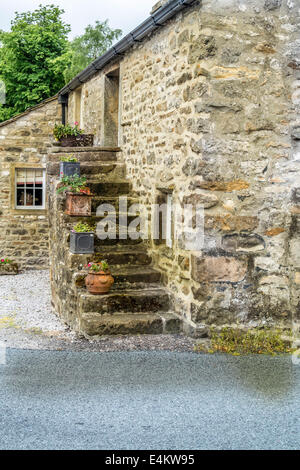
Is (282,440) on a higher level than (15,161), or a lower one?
lower

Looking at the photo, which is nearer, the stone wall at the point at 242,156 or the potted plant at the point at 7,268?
the stone wall at the point at 242,156

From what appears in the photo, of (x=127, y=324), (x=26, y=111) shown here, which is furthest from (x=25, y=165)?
(x=127, y=324)

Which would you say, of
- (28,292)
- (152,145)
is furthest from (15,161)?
(152,145)

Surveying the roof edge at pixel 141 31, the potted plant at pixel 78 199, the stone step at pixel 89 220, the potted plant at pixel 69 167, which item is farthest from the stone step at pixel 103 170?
the roof edge at pixel 141 31

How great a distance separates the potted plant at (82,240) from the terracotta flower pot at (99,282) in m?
0.80

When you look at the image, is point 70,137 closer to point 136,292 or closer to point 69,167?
point 69,167

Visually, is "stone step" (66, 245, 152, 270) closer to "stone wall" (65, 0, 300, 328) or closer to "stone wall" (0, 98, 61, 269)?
"stone wall" (65, 0, 300, 328)

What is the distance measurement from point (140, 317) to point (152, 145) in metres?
2.51

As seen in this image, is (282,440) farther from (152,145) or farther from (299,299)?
(152,145)

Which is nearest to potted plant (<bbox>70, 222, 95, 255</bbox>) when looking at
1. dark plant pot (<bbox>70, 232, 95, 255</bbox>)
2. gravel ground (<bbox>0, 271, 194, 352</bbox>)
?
dark plant pot (<bbox>70, 232, 95, 255</bbox>)

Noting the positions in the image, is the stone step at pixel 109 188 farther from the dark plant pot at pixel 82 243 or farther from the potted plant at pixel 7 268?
the potted plant at pixel 7 268

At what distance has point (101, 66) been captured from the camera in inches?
420

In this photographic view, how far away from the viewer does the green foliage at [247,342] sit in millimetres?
6219

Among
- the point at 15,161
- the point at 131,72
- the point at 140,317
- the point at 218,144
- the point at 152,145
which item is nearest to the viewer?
the point at 218,144
